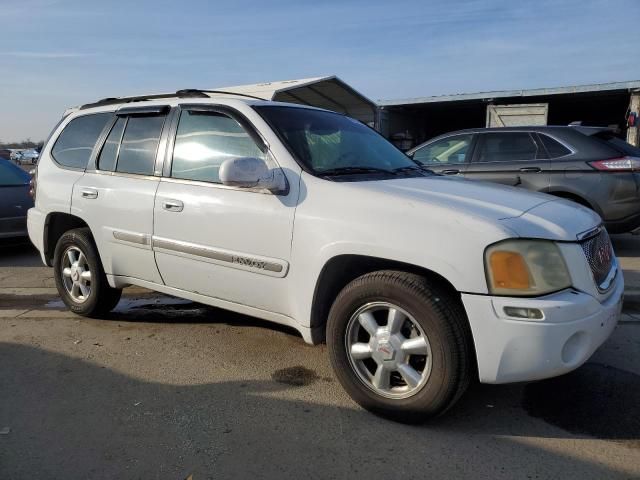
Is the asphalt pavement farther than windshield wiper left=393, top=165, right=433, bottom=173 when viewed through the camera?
No

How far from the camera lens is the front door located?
326cm

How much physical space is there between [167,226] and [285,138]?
3.49 feet

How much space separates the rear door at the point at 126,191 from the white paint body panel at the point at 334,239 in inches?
0.5

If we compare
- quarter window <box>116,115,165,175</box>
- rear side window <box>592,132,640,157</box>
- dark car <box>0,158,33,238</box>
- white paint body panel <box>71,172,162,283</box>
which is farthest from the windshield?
dark car <box>0,158,33,238</box>

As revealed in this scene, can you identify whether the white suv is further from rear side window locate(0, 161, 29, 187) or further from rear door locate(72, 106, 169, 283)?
rear side window locate(0, 161, 29, 187)

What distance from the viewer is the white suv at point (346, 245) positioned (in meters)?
2.57

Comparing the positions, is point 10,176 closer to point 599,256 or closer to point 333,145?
point 333,145

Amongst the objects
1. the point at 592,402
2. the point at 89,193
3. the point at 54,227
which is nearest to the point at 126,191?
the point at 89,193

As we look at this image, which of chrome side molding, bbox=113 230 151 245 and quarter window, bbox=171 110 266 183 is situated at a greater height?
quarter window, bbox=171 110 266 183

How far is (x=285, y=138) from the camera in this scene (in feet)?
11.3

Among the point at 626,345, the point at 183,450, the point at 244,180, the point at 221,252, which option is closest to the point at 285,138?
the point at 244,180

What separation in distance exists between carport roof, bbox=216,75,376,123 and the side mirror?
9.57 metres

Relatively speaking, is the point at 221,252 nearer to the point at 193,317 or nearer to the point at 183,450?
the point at 183,450

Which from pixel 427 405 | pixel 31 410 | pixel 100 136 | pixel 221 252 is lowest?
pixel 31 410
